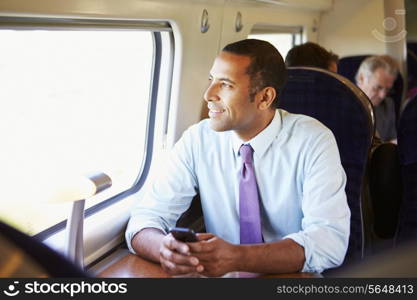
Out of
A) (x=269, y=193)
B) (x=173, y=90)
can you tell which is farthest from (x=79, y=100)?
(x=269, y=193)

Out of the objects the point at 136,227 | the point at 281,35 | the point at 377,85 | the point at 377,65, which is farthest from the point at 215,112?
the point at 377,85

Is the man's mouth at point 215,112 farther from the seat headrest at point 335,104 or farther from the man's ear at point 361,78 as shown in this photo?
the man's ear at point 361,78

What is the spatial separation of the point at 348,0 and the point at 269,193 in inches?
28.1

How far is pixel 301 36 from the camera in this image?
1792mm

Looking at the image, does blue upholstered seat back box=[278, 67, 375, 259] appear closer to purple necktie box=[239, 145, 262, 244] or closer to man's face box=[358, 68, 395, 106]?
purple necktie box=[239, 145, 262, 244]

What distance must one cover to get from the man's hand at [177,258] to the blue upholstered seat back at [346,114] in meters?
0.50

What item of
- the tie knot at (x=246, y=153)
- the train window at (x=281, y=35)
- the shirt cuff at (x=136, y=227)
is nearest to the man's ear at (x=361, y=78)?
the train window at (x=281, y=35)

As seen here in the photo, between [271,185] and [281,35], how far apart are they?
26.9 inches

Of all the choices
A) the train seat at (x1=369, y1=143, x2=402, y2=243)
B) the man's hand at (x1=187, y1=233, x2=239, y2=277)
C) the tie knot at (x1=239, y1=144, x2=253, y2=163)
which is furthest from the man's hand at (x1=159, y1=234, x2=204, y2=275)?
the train seat at (x1=369, y1=143, x2=402, y2=243)

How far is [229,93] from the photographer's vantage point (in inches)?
45.5

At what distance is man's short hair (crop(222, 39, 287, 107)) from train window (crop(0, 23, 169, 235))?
9.2 inches

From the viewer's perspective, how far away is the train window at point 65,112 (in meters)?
1.04

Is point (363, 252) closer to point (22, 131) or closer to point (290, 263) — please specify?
point (290, 263)

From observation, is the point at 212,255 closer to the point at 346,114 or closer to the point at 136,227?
the point at 136,227
